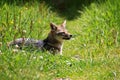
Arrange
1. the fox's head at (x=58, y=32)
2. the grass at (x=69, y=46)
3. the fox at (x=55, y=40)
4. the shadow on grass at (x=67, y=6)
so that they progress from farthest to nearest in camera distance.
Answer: the shadow on grass at (x=67, y=6) → the fox's head at (x=58, y=32) → the fox at (x=55, y=40) → the grass at (x=69, y=46)

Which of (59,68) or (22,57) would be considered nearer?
(22,57)

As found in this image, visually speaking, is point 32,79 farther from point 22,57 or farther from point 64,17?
point 64,17

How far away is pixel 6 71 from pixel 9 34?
3.35m

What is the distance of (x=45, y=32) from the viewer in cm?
1274

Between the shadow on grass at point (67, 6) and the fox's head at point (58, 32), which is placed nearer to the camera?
the fox's head at point (58, 32)

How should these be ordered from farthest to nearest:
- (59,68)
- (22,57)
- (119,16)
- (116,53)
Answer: (119,16) < (116,53) < (59,68) < (22,57)

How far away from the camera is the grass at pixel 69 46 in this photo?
299 inches

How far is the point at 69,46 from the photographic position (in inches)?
457

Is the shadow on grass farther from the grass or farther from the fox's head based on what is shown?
the fox's head

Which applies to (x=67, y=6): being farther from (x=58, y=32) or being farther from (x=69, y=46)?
(x=58, y=32)

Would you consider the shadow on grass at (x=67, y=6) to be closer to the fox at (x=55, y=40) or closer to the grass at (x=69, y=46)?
the grass at (x=69, y=46)

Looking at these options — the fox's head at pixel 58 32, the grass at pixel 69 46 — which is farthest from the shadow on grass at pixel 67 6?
the fox's head at pixel 58 32

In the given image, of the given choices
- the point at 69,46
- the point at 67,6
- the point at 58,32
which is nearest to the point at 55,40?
the point at 58,32

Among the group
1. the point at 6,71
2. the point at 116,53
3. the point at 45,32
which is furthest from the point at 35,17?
the point at 6,71
